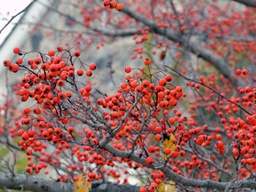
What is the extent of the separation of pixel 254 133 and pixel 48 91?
59.1 inches

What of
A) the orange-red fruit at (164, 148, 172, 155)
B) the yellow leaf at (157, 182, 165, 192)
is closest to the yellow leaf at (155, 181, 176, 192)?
the yellow leaf at (157, 182, 165, 192)

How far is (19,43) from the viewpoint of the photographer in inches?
827

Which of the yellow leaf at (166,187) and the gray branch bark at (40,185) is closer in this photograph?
the yellow leaf at (166,187)

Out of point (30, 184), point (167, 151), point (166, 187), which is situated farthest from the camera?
point (30, 184)

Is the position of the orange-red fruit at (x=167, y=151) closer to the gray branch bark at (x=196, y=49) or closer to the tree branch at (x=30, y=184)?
the tree branch at (x=30, y=184)

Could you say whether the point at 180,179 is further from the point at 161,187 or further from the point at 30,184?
the point at 30,184

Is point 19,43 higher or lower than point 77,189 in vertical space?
higher

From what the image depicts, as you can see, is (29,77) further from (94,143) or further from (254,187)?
(254,187)

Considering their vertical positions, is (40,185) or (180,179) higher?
(180,179)

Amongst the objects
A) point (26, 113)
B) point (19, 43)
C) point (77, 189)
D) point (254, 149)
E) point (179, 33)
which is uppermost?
point (19, 43)

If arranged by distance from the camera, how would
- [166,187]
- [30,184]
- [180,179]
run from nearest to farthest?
[180,179], [166,187], [30,184]

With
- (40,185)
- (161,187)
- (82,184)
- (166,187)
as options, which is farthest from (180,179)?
(40,185)

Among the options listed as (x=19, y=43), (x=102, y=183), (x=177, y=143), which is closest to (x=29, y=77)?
(x=177, y=143)

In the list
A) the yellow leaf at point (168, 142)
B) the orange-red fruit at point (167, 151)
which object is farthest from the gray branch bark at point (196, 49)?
the orange-red fruit at point (167, 151)
